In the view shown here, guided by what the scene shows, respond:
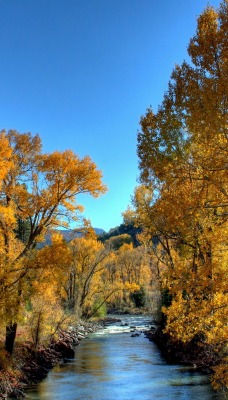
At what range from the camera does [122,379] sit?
699 inches

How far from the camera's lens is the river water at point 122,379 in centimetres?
1460

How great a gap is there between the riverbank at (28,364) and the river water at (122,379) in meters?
0.50

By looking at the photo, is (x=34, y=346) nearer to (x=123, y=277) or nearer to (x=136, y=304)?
(x=136, y=304)

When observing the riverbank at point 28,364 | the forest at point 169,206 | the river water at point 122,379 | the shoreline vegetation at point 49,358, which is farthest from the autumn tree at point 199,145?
the riverbank at point 28,364

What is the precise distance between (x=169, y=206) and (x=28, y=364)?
44.0 feet

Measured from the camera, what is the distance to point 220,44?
9312mm

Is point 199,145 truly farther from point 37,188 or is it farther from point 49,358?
point 49,358

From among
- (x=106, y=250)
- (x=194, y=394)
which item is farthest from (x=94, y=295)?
(x=194, y=394)

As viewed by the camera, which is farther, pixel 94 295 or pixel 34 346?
pixel 94 295

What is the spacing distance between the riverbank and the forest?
25 cm

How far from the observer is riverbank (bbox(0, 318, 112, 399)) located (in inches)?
580

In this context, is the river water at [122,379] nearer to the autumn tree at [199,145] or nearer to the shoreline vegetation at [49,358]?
the shoreline vegetation at [49,358]

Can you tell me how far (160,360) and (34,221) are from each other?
11894 mm

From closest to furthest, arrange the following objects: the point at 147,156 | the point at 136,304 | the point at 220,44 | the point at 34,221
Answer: the point at 220,44
the point at 147,156
the point at 34,221
the point at 136,304
